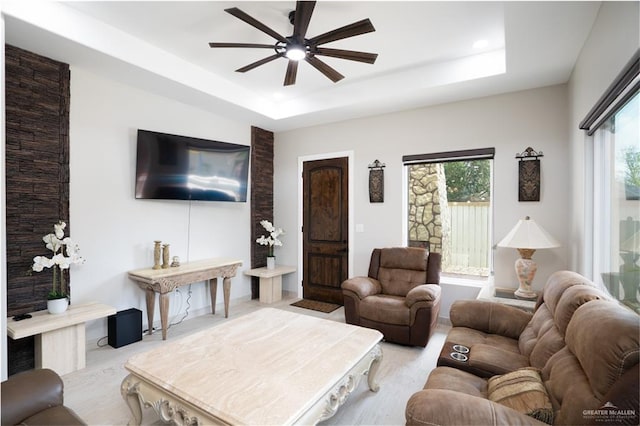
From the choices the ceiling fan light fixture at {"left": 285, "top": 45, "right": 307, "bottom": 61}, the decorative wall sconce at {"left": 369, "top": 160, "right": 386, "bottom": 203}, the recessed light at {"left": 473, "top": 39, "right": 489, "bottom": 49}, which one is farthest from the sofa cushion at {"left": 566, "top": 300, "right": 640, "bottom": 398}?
the decorative wall sconce at {"left": 369, "top": 160, "right": 386, "bottom": 203}

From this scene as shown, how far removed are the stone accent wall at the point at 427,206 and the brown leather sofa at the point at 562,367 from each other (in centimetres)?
211

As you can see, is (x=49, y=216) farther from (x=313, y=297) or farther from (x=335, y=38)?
(x=313, y=297)

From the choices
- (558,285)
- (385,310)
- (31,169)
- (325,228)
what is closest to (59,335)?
(31,169)

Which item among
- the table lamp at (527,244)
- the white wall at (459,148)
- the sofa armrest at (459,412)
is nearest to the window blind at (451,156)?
the white wall at (459,148)

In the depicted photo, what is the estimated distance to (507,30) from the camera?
2.33m

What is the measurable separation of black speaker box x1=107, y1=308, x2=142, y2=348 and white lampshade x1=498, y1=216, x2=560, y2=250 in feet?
12.4

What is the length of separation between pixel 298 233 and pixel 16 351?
11.3 ft

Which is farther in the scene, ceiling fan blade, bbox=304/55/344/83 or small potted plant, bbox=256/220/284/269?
small potted plant, bbox=256/220/284/269

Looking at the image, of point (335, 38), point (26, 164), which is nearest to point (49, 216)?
point (26, 164)

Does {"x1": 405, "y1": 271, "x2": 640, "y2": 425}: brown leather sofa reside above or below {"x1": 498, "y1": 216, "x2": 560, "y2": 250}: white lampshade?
below

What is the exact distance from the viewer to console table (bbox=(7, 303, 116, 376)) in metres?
2.48

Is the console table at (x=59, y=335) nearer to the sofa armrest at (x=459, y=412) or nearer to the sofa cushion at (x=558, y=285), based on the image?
the sofa armrest at (x=459, y=412)

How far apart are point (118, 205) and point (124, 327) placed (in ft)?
4.21

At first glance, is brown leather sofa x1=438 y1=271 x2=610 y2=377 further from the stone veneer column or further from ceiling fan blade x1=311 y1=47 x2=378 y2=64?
ceiling fan blade x1=311 y1=47 x2=378 y2=64
